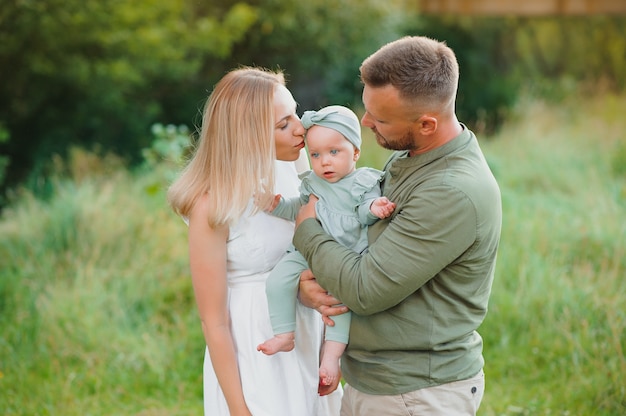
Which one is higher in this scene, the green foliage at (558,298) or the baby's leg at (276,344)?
the baby's leg at (276,344)

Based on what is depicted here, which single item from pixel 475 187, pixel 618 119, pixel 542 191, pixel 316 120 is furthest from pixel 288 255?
pixel 618 119

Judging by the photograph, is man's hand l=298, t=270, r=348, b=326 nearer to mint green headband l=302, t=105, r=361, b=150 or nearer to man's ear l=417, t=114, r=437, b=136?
mint green headband l=302, t=105, r=361, b=150

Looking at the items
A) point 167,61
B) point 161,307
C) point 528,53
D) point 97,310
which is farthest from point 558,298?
point 528,53

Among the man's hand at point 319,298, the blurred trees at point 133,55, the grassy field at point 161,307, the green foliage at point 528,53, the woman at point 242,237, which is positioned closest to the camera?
the man's hand at point 319,298

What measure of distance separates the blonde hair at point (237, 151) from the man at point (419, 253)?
271mm

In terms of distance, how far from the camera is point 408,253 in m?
2.31

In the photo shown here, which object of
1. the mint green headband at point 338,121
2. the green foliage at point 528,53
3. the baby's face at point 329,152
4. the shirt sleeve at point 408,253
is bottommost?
the green foliage at point 528,53

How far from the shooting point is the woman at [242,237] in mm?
2674

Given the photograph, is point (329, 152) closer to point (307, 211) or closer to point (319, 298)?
point (307, 211)

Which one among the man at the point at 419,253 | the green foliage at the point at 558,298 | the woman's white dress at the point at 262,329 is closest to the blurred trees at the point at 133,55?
the green foliage at the point at 558,298

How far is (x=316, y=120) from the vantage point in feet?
8.70

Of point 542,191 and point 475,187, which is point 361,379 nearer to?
point 475,187

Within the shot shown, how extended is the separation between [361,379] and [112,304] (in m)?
3.29

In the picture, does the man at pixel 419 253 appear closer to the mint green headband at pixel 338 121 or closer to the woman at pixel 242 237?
the mint green headband at pixel 338 121
